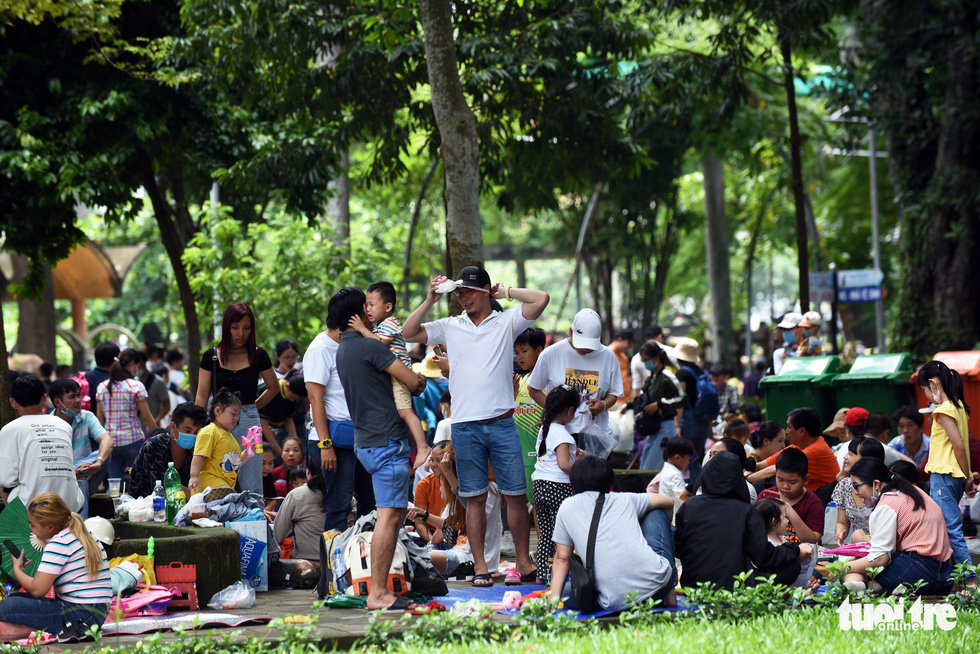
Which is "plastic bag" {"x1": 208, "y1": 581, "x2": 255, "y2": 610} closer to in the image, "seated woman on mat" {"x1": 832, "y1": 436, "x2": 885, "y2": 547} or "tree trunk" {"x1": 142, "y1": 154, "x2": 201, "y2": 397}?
"seated woman on mat" {"x1": 832, "y1": 436, "x2": 885, "y2": 547}

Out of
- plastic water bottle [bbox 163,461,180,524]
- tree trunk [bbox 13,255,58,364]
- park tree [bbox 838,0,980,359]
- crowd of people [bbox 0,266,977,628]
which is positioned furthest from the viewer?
tree trunk [bbox 13,255,58,364]

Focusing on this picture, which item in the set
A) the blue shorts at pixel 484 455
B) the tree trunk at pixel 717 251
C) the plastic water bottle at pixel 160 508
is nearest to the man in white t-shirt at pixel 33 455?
the plastic water bottle at pixel 160 508

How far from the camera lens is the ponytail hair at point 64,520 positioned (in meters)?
6.43

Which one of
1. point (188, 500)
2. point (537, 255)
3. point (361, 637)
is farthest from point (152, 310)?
point (361, 637)

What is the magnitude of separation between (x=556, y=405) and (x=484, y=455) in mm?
608

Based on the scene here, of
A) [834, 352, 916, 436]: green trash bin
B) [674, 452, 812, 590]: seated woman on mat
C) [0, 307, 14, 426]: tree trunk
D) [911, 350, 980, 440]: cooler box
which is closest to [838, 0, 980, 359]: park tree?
[834, 352, 916, 436]: green trash bin

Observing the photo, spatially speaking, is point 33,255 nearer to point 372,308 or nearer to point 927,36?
point 372,308

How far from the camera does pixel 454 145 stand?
10234mm

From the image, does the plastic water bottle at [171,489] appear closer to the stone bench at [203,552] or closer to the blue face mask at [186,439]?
the blue face mask at [186,439]

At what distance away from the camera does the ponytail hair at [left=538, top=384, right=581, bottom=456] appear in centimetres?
782

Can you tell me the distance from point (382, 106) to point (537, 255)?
31.9m

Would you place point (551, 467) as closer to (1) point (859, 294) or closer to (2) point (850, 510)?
(2) point (850, 510)

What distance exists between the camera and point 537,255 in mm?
46562

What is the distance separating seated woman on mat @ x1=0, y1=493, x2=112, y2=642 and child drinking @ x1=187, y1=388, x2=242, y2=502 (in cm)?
180
